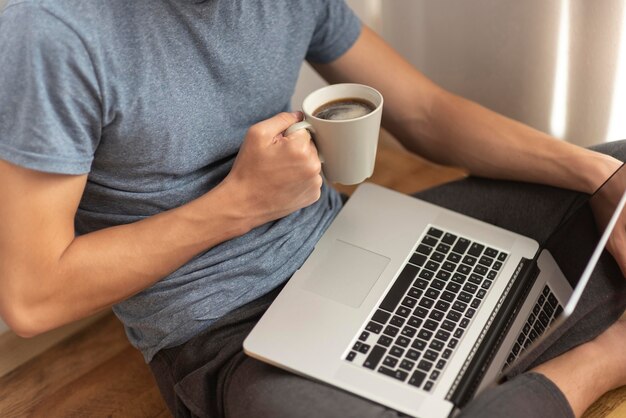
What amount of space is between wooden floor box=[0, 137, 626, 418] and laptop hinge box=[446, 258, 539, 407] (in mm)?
640

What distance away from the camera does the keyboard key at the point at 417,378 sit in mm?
934

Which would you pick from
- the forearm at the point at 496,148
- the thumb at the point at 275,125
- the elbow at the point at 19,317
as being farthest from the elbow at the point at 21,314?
the forearm at the point at 496,148

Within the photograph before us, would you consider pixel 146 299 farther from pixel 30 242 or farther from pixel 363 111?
pixel 363 111

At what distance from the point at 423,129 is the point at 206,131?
44 centimetres

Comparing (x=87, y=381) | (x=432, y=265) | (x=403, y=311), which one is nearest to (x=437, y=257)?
(x=432, y=265)

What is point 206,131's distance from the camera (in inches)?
40.5

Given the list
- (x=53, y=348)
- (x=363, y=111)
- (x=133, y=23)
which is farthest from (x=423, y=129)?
(x=53, y=348)

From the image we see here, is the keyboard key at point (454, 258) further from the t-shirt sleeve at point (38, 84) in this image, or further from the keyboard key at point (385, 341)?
the t-shirt sleeve at point (38, 84)

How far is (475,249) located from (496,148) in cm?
20

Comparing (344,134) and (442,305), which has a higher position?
(344,134)

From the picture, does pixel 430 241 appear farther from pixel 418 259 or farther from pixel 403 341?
pixel 403 341

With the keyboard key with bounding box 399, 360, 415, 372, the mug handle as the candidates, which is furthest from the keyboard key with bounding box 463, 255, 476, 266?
the mug handle

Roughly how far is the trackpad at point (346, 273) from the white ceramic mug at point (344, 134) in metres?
0.14

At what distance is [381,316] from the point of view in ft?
3.34
